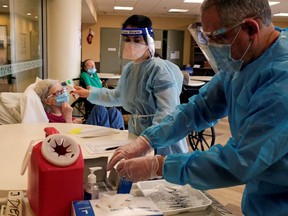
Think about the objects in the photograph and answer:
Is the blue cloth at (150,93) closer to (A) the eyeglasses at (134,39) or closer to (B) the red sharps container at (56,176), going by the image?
(A) the eyeglasses at (134,39)

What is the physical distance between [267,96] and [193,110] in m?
0.45

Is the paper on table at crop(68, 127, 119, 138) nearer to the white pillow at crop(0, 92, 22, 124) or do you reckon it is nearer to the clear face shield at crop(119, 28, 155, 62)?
the clear face shield at crop(119, 28, 155, 62)

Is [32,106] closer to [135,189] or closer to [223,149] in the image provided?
[135,189]

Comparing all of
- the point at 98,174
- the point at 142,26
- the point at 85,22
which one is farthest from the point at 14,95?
the point at 85,22

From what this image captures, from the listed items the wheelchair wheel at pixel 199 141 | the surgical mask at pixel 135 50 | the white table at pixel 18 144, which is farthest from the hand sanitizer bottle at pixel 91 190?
the wheelchair wheel at pixel 199 141

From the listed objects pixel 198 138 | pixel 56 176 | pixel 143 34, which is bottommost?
pixel 198 138

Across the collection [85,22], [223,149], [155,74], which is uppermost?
[85,22]

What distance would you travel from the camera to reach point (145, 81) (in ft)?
5.82

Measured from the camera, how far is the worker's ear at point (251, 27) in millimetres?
879

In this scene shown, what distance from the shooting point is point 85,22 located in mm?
9922

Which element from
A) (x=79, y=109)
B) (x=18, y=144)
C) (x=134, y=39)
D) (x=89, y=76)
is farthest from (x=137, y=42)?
(x=89, y=76)

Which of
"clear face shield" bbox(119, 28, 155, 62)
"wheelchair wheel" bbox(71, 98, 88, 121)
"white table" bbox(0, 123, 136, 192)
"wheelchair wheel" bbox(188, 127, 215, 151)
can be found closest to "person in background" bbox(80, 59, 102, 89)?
"wheelchair wheel" bbox(71, 98, 88, 121)

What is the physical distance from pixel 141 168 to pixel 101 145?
2.23ft

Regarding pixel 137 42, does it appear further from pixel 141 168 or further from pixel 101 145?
pixel 141 168
